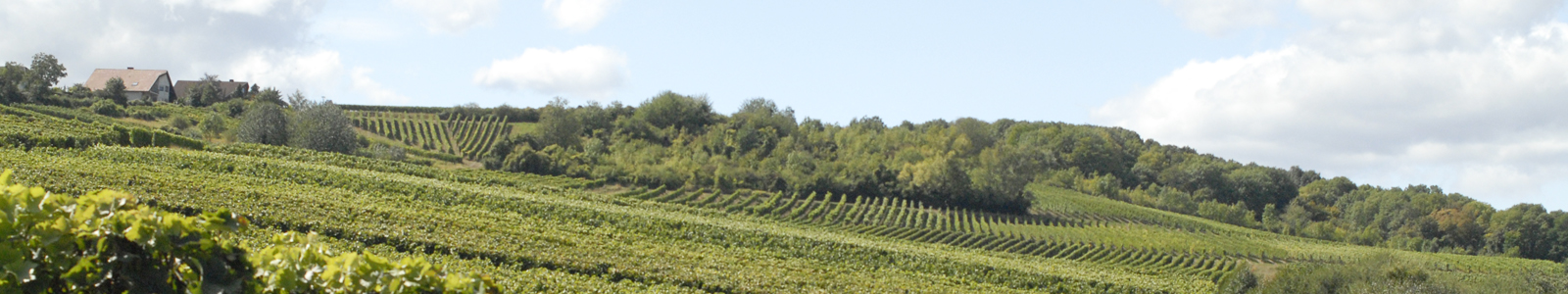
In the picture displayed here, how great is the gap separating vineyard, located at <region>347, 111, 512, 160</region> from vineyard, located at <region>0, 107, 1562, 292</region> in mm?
29506

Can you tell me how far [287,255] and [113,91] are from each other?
9487 cm

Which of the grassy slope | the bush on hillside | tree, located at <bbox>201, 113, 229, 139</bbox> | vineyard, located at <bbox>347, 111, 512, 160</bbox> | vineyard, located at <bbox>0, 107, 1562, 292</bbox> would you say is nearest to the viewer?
vineyard, located at <bbox>0, 107, 1562, 292</bbox>

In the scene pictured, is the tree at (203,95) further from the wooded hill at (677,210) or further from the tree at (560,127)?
the tree at (560,127)

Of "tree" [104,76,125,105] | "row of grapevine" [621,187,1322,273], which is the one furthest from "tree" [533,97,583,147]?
"tree" [104,76,125,105]

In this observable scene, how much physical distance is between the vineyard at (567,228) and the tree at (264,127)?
63.4ft

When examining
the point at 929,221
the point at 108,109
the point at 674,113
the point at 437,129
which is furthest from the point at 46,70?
the point at 929,221

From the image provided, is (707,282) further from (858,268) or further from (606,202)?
(606,202)

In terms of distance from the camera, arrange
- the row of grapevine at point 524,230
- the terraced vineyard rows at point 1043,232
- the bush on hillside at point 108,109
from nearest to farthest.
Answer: the row of grapevine at point 524,230
the terraced vineyard rows at point 1043,232
the bush on hillside at point 108,109

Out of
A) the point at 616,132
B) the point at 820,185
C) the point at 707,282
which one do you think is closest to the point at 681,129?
the point at 616,132

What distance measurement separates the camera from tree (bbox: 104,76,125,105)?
8369 centimetres

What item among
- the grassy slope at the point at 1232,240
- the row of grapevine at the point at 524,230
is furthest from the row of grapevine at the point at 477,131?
the grassy slope at the point at 1232,240

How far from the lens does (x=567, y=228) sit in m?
31.5

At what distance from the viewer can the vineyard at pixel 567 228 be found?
23.9m

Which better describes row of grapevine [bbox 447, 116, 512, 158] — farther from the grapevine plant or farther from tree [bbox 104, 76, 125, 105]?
the grapevine plant
